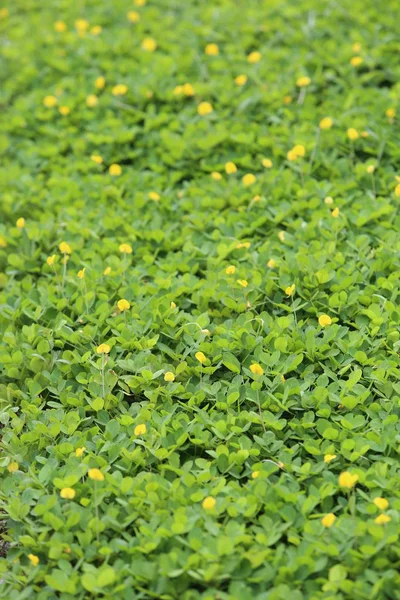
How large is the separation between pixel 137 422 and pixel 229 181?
162cm

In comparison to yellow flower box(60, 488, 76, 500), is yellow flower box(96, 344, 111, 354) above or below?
above

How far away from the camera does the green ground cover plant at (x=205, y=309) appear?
2.46 m

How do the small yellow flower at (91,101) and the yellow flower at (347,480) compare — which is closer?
the yellow flower at (347,480)

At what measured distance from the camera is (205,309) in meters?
3.29

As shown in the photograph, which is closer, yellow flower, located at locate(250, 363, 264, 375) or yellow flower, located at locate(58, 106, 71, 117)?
yellow flower, located at locate(250, 363, 264, 375)

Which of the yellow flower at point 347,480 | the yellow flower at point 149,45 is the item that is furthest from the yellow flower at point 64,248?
the yellow flower at point 149,45

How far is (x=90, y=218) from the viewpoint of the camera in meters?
3.96

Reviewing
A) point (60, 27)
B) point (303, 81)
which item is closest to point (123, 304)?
point (303, 81)

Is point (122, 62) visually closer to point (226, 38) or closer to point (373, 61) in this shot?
point (226, 38)

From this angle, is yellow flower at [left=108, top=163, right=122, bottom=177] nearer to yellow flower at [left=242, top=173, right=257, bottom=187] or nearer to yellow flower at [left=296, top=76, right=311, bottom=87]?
yellow flower at [left=242, top=173, right=257, bottom=187]

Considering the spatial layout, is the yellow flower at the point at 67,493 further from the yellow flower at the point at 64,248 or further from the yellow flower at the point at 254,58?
the yellow flower at the point at 254,58

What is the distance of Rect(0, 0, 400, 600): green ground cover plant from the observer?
8.07 feet

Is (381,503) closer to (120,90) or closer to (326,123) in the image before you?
(326,123)

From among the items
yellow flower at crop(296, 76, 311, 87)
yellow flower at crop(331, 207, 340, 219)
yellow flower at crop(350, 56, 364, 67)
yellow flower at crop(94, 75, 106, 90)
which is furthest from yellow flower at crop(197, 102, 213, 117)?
yellow flower at crop(331, 207, 340, 219)
